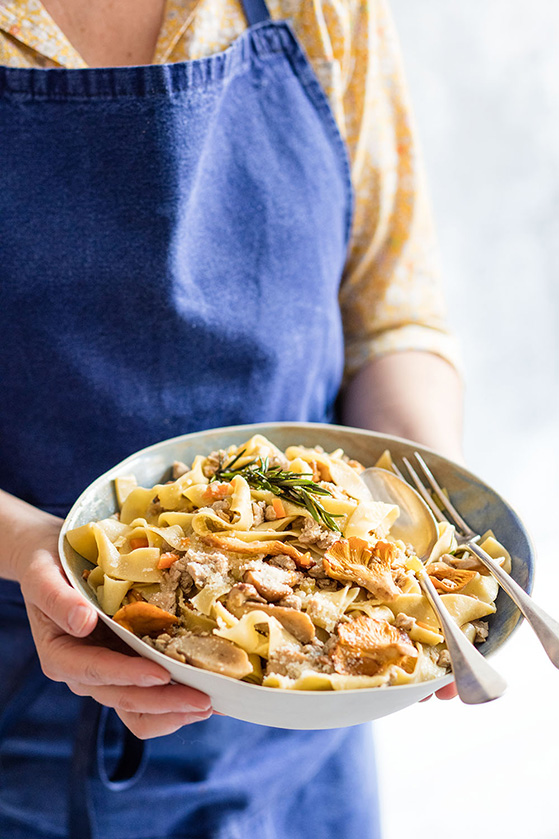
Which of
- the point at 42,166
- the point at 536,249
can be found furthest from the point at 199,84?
the point at 536,249

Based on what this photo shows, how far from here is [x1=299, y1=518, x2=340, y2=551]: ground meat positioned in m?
0.92

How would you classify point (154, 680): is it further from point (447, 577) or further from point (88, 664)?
point (447, 577)

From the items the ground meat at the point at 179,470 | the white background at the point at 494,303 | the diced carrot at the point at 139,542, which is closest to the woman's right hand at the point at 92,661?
the diced carrot at the point at 139,542

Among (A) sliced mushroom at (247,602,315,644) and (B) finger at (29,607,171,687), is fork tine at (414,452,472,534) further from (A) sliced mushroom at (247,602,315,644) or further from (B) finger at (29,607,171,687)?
(B) finger at (29,607,171,687)

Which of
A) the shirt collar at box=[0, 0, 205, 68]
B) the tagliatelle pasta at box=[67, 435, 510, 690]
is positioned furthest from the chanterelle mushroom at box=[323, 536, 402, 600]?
the shirt collar at box=[0, 0, 205, 68]

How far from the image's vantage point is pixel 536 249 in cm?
241

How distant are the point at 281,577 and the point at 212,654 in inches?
5.3

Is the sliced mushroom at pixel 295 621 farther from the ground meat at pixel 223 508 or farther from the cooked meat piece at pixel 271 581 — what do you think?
the ground meat at pixel 223 508

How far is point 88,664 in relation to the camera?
836mm

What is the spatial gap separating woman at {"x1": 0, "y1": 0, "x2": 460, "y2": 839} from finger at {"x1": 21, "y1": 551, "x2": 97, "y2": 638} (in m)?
0.05

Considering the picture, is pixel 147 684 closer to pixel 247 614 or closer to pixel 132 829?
pixel 247 614

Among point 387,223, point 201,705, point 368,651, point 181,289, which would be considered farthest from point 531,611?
point 387,223

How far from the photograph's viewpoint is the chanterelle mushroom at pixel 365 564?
85cm

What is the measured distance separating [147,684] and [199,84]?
93 centimetres
